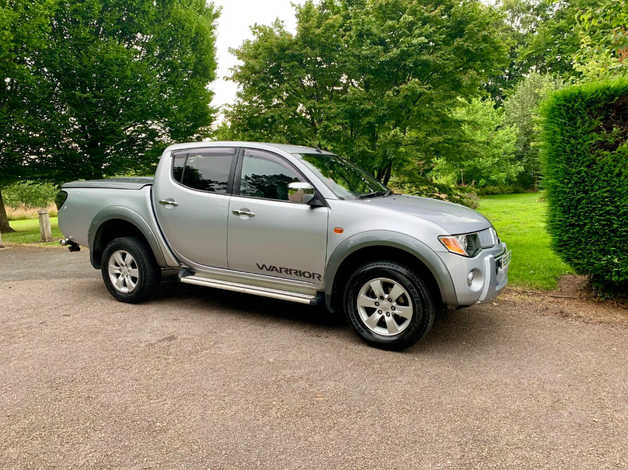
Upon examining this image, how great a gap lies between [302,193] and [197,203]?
132 centimetres

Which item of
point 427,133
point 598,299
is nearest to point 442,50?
point 427,133

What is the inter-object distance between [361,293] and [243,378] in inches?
52.5

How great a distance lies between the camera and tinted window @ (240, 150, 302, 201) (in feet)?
15.4

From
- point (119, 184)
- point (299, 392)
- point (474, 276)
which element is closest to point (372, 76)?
point (119, 184)

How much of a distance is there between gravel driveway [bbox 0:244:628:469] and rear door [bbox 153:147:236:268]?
78 centimetres

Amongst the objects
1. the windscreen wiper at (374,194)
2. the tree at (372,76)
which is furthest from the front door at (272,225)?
the tree at (372,76)

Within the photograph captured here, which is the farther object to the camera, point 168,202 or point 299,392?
point 168,202

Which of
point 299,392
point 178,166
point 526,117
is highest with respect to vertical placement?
point 526,117

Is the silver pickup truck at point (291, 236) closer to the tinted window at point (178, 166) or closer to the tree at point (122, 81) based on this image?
the tinted window at point (178, 166)

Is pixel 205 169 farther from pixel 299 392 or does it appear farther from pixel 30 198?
pixel 30 198

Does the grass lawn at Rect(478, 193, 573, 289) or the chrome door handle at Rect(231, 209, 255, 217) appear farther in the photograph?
the grass lawn at Rect(478, 193, 573, 289)

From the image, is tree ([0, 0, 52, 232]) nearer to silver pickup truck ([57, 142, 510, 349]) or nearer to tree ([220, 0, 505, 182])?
tree ([220, 0, 505, 182])

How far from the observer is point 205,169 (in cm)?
515

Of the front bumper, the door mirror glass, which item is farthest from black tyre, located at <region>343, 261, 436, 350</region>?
the door mirror glass
